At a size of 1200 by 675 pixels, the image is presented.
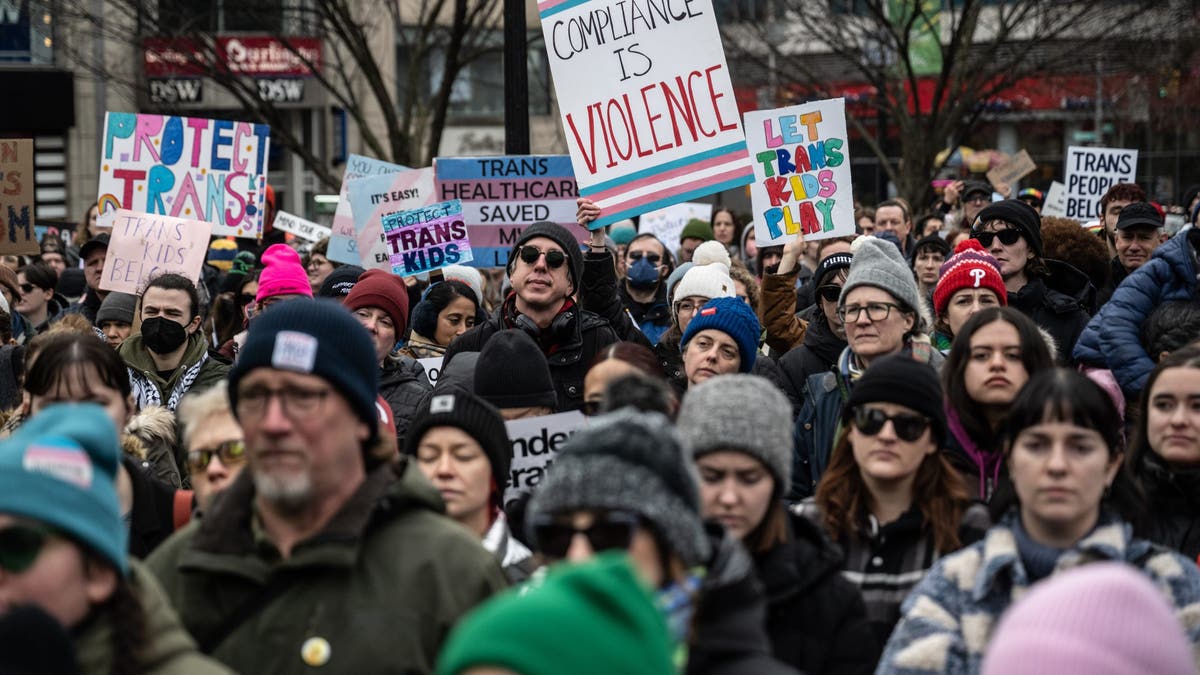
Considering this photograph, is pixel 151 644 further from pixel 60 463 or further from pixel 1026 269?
pixel 1026 269

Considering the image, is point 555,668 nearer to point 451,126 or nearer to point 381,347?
point 381,347

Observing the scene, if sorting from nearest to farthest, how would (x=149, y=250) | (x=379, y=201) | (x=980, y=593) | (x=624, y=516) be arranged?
(x=624, y=516)
(x=980, y=593)
(x=149, y=250)
(x=379, y=201)

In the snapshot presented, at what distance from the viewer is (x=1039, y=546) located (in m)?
4.09

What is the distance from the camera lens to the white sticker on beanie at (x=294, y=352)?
3791mm

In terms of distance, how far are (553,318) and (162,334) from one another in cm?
205

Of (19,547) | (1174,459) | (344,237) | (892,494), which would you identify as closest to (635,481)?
(19,547)

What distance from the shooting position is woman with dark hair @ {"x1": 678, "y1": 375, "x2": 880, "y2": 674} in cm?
405

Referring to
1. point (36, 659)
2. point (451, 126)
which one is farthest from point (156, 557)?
point (451, 126)

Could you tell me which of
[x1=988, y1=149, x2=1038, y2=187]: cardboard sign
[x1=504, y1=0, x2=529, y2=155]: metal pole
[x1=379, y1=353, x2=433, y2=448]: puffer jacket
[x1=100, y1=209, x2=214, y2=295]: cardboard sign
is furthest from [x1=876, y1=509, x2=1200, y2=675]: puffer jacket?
[x1=988, y1=149, x2=1038, y2=187]: cardboard sign

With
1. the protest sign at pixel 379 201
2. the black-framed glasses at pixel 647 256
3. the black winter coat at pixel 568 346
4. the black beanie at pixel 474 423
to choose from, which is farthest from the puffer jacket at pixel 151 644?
the black-framed glasses at pixel 647 256

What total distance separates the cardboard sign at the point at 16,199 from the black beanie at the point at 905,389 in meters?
7.64

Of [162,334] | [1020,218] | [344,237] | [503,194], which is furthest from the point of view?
[344,237]

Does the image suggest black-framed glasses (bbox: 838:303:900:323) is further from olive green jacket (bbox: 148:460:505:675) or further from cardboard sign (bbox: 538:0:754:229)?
olive green jacket (bbox: 148:460:505:675)

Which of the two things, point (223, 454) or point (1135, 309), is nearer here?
point (223, 454)
